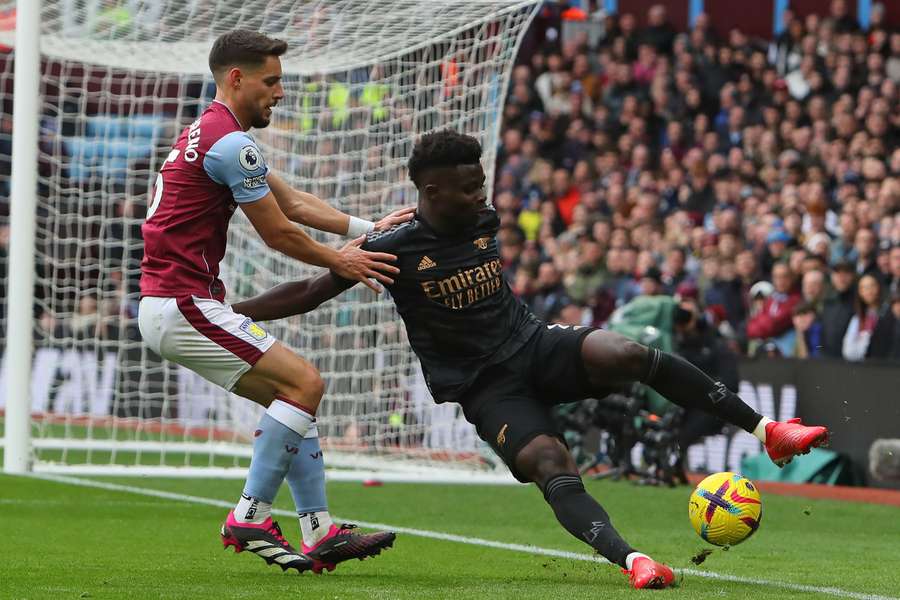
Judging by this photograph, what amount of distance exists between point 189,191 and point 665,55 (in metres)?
14.8

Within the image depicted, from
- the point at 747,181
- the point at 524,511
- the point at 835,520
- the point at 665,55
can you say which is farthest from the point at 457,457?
the point at 665,55

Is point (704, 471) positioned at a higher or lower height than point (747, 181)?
lower

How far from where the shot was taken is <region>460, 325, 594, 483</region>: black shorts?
20.0ft

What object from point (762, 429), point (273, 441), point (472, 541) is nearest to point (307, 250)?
point (273, 441)

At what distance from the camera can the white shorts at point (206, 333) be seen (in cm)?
600

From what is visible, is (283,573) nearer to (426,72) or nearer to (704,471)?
(426,72)

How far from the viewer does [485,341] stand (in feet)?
20.6

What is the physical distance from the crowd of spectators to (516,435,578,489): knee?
6928 mm

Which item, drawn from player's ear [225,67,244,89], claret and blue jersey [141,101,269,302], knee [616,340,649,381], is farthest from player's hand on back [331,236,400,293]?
knee [616,340,649,381]

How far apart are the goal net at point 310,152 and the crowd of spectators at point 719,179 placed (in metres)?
2.68

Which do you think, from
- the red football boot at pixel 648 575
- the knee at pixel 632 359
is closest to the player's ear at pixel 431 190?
the knee at pixel 632 359

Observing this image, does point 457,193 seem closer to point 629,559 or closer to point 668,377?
point 668,377

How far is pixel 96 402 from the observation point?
49.9ft

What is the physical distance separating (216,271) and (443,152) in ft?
3.53
